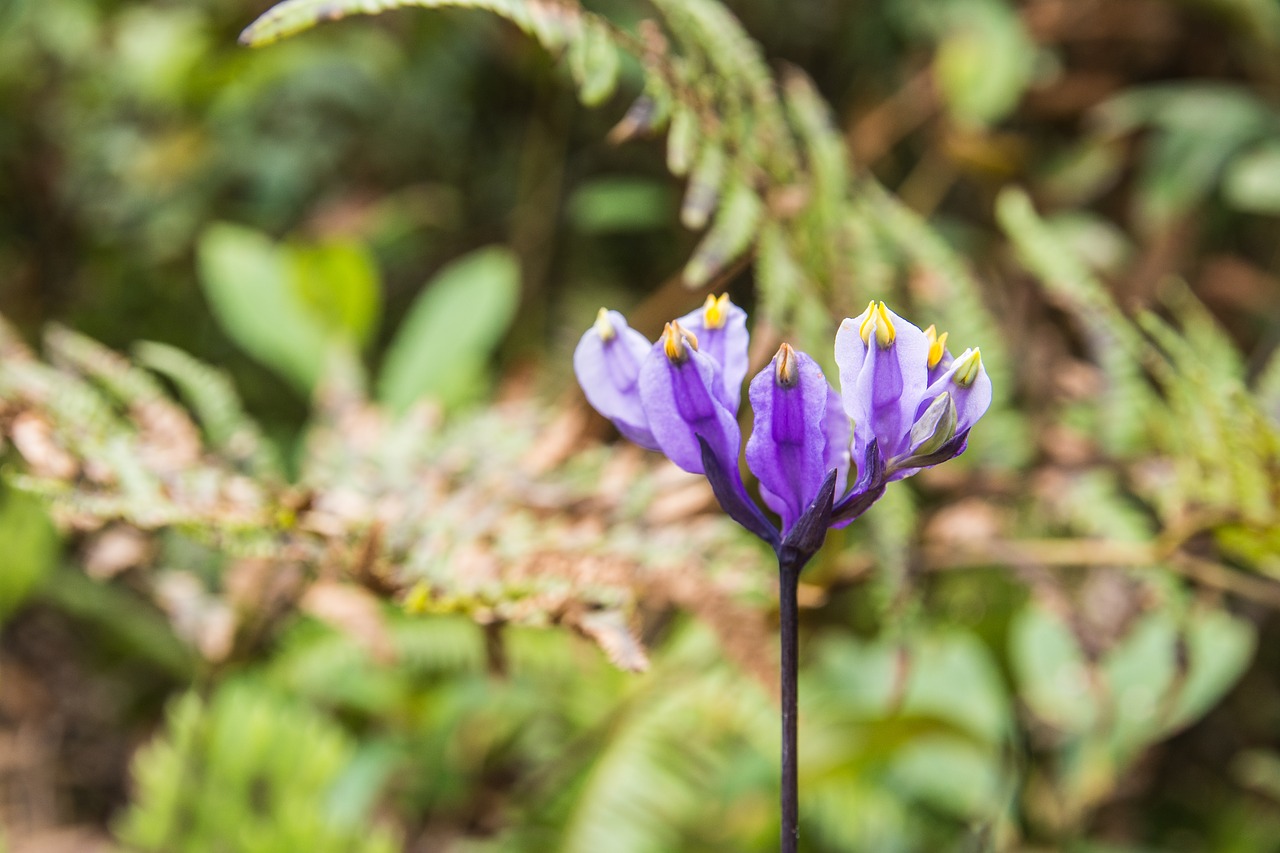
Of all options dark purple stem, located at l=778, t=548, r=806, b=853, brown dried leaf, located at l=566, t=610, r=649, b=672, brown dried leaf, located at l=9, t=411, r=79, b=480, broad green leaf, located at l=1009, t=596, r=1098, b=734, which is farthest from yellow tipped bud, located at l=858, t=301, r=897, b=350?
broad green leaf, located at l=1009, t=596, r=1098, b=734

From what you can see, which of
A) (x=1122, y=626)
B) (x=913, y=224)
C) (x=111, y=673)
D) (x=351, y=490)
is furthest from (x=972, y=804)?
(x=111, y=673)

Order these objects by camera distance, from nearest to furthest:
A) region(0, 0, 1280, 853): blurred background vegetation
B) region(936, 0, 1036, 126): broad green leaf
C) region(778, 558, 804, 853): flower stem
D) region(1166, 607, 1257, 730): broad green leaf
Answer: region(778, 558, 804, 853): flower stem < region(0, 0, 1280, 853): blurred background vegetation < region(1166, 607, 1257, 730): broad green leaf < region(936, 0, 1036, 126): broad green leaf

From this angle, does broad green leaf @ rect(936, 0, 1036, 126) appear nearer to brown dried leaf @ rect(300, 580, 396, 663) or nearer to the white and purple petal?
brown dried leaf @ rect(300, 580, 396, 663)

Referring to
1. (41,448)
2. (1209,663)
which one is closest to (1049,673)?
(1209,663)

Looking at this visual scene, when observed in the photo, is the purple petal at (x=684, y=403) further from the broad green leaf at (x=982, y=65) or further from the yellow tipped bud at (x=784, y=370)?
the broad green leaf at (x=982, y=65)

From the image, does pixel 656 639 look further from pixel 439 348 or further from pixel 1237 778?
pixel 1237 778

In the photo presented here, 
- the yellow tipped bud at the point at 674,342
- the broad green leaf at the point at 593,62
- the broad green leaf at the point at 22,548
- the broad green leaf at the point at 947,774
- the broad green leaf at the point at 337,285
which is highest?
the broad green leaf at the point at 593,62

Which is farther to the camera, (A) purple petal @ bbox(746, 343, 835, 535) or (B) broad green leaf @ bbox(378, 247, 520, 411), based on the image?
(B) broad green leaf @ bbox(378, 247, 520, 411)

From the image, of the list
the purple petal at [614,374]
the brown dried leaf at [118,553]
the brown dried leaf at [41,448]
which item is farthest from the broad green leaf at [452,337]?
the purple petal at [614,374]
